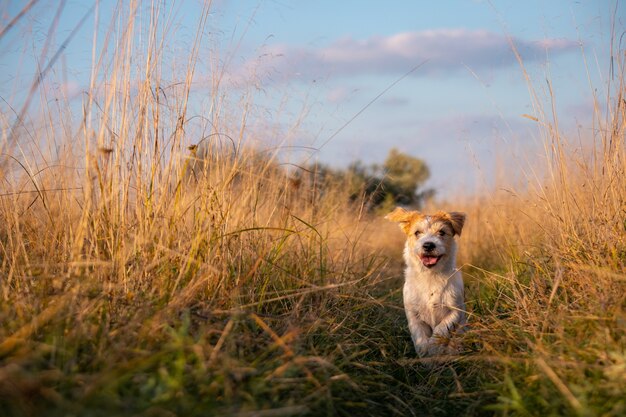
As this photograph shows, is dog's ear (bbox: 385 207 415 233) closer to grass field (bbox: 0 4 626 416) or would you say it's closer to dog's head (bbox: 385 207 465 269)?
dog's head (bbox: 385 207 465 269)

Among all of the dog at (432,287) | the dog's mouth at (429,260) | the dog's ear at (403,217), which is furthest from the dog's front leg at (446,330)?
the dog's ear at (403,217)

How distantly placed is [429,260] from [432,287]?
0.20 metres

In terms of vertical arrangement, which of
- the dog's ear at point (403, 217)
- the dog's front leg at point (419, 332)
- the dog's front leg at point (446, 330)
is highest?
the dog's ear at point (403, 217)

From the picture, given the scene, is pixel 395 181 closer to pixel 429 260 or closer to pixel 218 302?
pixel 429 260

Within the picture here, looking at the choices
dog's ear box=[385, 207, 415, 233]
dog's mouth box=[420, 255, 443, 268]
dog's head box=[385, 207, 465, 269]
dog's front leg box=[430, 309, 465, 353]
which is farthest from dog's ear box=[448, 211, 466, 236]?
dog's front leg box=[430, 309, 465, 353]

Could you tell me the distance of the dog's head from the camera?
4.43m

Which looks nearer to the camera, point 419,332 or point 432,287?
point 419,332

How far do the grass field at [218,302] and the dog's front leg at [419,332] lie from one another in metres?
0.17

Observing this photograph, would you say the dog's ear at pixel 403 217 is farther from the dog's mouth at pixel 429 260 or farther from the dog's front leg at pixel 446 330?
the dog's front leg at pixel 446 330

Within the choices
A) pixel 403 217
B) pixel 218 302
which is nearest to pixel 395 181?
pixel 403 217

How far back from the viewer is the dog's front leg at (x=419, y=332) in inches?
158

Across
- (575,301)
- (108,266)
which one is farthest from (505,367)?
(108,266)

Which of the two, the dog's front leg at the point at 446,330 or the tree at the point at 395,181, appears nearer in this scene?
the dog's front leg at the point at 446,330

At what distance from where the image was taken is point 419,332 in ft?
13.7
